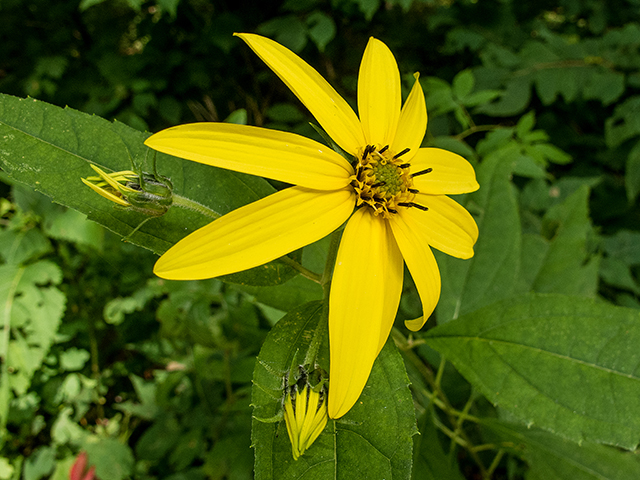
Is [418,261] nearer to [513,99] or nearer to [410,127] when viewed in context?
[410,127]

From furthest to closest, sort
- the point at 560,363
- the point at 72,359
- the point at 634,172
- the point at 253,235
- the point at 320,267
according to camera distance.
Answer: the point at 634,172
the point at 72,359
the point at 320,267
the point at 560,363
the point at 253,235

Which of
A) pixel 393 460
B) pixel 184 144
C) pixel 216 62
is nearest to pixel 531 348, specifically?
pixel 393 460

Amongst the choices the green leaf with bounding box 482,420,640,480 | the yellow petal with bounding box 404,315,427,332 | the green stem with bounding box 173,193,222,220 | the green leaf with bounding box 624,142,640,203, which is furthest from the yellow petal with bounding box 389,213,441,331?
the green leaf with bounding box 624,142,640,203

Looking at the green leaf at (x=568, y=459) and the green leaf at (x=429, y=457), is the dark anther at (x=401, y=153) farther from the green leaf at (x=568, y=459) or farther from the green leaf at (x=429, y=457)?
the green leaf at (x=568, y=459)

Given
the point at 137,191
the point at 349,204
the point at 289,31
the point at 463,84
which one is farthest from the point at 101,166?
the point at 289,31

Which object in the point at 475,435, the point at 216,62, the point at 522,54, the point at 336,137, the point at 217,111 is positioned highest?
the point at 336,137

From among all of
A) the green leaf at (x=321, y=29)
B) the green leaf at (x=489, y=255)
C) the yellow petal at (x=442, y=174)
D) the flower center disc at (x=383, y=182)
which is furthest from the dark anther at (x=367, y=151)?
the green leaf at (x=321, y=29)

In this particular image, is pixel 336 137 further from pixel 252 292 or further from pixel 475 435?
pixel 475 435
